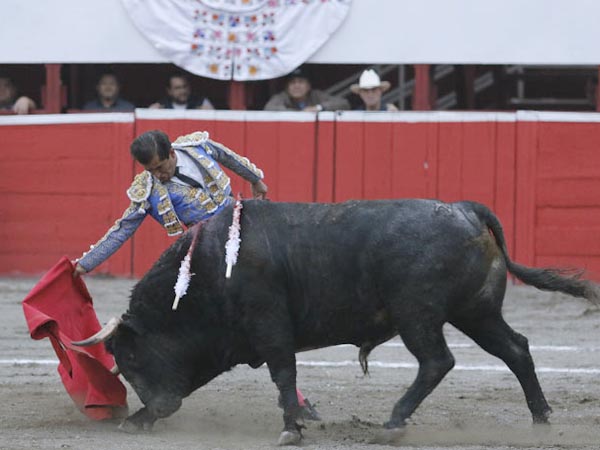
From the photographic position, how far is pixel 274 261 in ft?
20.1

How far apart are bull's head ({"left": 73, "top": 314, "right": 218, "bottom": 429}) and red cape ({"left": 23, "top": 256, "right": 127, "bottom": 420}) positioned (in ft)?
0.70

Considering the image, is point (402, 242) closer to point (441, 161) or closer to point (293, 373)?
point (293, 373)

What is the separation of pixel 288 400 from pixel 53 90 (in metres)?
6.23

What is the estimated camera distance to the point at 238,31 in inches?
434

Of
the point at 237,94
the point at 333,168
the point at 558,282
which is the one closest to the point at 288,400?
the point at 558,282

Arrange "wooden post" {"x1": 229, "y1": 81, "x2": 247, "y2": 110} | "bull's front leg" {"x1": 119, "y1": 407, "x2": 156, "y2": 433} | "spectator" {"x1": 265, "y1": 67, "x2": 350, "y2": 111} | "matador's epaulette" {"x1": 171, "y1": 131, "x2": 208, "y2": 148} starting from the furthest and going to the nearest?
"wooden post" {"x1": 229, "y1": 81, "x2": 247, "y2": 110}
"spectator" {"x1": 265, "y1": 67, "x2": 350, "y2": 111}
"matador's epaulette" {"x1": 171, "y1": 131, "x2": 208, "y2": 148}
"bull's front leg" {"x1": 119, "y1": 407, "x2": 156, "y2": 433}

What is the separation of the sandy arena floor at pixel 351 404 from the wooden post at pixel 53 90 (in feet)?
8.32

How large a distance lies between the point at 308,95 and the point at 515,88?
3011mm

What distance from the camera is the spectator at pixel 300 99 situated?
11297 millimetres

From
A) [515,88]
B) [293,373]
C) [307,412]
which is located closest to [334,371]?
[307,412]

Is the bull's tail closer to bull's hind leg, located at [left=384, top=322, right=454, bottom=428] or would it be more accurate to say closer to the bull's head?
bull's hind leg, located at [left=384, top=322, right=454, bottom=428]

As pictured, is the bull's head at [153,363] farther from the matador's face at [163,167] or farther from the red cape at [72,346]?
the matador's face at [163,167]

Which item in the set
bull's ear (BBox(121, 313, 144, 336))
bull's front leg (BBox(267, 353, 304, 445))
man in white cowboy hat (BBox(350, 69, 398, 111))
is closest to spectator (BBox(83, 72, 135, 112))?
man in white cowboy hat (BBox(350, 69, 398, 111))

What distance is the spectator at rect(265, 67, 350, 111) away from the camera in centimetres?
1130
